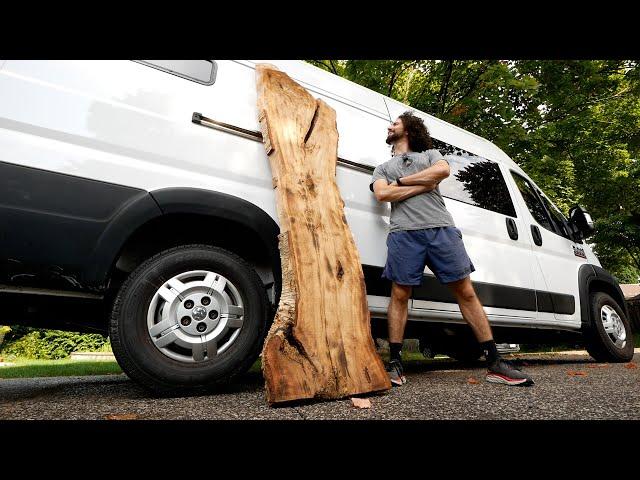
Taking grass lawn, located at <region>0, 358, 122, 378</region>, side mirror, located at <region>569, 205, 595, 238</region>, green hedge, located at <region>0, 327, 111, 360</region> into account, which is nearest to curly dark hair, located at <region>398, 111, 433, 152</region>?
side mirror, located at <region>569, 205, 595, 238</region>

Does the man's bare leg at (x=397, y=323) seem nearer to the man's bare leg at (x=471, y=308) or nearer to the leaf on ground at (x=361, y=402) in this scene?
the man's bare leg at (x=471, y=308)

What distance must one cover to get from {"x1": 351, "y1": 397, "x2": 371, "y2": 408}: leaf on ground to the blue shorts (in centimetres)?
85

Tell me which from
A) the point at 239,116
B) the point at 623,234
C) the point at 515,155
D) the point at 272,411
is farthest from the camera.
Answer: the point at 623,234

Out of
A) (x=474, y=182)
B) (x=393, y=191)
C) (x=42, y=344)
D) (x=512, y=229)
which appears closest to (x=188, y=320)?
(x=393, y=191)

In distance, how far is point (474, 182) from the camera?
3.70 metres

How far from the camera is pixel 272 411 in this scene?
1872mm

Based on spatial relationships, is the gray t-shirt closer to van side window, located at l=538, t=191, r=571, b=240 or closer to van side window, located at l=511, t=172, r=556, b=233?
van side window, located at l=511, t=172, r=556, b=233

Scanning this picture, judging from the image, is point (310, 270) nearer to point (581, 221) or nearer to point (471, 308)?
point (471, 308)

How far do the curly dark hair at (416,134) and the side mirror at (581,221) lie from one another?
2581 mm

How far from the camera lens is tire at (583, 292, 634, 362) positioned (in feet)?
14.1
